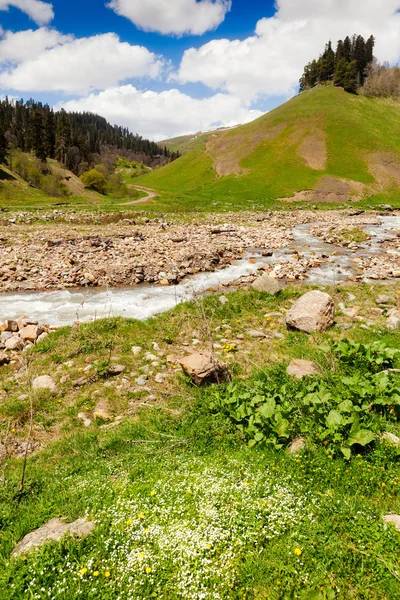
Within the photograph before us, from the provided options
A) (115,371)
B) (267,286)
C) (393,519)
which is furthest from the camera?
(267,286)

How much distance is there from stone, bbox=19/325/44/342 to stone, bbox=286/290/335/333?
339 inches

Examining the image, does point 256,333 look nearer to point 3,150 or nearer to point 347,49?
point 3,150

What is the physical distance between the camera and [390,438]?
537 centimetres

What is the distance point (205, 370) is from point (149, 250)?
671 inches

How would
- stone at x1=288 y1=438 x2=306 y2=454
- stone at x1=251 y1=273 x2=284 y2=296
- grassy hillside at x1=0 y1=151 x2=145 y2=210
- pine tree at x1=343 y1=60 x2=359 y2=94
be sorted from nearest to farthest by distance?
1. stone at x1=288 y1=438 x2=306 y2=454
2. stone at x1=251 y1=273 x2=284 y2=296
3. grassy hillside at x1=0 y1=151 x2=145 y2=210
4. pine tree at x1=343 y1=60 x2=359 y2=94

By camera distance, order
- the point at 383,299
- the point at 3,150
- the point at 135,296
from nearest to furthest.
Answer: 1. the point at 383,299
2. the point at 135,296
3. the point at 3,150

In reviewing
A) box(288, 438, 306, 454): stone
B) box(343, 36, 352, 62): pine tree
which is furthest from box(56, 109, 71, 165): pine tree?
box(288, 438, 306, 454): stone

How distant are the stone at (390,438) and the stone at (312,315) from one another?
5346 millimetres

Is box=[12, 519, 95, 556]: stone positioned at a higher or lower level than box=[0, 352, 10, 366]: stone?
higher

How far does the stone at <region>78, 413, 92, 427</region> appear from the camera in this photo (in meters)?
7.43

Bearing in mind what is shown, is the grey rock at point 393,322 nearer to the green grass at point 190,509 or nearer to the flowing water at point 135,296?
the green grass at point 190,509

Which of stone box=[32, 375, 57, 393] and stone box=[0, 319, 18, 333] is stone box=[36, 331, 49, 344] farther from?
stone box=[32, 375, 57, 393]

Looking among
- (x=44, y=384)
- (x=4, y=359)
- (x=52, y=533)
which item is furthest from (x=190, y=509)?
(x=4, y=359)

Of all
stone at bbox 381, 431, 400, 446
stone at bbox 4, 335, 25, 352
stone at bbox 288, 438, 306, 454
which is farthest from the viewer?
stone at bbox 4, 335, 25, 352
